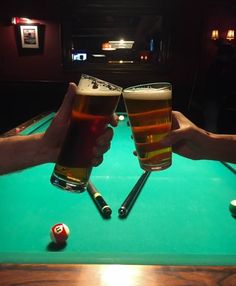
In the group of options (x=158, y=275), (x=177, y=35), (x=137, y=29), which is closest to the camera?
(x=158, y=275)

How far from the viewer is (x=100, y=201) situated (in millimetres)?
1436

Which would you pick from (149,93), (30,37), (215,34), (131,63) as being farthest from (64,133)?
(215,34)

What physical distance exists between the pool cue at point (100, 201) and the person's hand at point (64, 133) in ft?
0.96

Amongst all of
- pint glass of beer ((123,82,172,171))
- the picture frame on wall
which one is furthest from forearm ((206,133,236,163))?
the picture frame on wall

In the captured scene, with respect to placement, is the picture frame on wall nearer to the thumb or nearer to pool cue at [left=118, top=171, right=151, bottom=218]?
pool cue at [left=118, top=171, right=151, bottom=218]

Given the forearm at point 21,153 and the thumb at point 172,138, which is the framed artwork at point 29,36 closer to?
the forearm at point 21,153

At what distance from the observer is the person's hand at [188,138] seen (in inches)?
48.1

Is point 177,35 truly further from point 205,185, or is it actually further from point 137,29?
point 205,185

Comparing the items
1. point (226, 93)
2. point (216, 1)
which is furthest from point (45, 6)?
point (226, 93)

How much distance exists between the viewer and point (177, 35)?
696 cm

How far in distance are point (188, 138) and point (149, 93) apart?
1.10 ft

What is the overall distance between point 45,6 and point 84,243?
21.9 ft

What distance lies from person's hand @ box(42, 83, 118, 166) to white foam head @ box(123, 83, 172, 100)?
0.34 ft

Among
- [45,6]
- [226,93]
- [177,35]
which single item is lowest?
[226,93]
